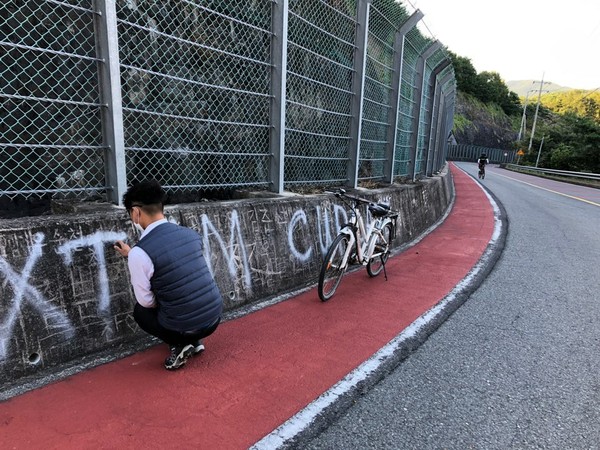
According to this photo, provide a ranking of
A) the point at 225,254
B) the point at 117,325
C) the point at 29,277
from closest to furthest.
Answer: the point at 29,277, the point at 117,325, the point at 225,254

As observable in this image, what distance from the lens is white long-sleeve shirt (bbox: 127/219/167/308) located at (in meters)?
2.69

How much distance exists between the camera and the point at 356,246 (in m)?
5.01

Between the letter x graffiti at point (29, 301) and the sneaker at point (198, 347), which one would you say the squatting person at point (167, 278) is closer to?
the sneaker at point (198, 347)

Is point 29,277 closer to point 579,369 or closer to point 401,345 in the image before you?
point 401,345

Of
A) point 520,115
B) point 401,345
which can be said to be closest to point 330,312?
point 401,345

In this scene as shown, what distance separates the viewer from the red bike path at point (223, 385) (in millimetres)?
2318

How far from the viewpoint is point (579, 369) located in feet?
10.8

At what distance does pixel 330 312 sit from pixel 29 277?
105 inches

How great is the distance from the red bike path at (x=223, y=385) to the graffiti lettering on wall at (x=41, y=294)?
1.20ft

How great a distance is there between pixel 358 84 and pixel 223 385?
16.4 ft

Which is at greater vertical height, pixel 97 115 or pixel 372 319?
pixel 97 115

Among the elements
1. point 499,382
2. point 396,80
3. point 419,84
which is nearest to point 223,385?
point 499,382

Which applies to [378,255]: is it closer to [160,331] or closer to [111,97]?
[160,331]

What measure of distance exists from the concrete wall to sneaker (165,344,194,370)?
1.76 feet
